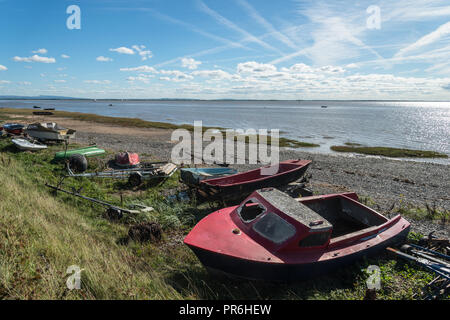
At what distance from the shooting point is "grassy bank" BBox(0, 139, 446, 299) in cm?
435

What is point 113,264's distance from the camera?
512cm

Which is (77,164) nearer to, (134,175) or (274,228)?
(134,175)

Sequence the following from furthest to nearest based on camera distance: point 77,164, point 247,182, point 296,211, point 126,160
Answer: point 126,160 < point 77,164 < point 247,182 < point 296,211

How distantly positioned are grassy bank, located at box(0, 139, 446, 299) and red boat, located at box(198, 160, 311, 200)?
1.05m

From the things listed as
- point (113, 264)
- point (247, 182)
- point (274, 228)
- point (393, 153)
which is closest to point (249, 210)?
point (274, 228)

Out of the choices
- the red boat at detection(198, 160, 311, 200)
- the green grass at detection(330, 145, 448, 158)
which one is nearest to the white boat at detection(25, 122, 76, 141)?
the red boat at detection(198, 160, 311, 200)

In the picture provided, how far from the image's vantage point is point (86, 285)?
14.5ft

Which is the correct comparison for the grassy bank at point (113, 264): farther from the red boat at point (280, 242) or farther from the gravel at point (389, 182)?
the gravel at point (389, 182)

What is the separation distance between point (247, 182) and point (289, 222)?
4.76 meters

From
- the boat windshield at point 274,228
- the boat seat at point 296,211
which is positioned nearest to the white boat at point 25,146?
the boat seat at point 296,211

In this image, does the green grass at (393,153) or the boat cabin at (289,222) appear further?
the green grass at (393,153)

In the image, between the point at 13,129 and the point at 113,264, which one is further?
the point at 13,129

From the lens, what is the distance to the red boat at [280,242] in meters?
5.33
